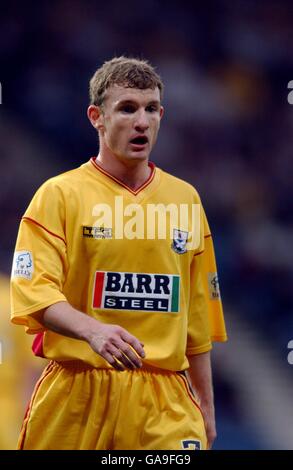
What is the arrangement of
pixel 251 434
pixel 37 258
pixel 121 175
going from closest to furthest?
pixel 37 258
pixel 121 175
pixel 251 434

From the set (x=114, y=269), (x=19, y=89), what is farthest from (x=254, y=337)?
(x=114, y=269)

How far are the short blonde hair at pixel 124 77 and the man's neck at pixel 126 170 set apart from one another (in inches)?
7.4

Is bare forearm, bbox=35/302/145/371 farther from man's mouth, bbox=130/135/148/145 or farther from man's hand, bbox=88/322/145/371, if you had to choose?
man's mouth, bbox=130/135/148/145

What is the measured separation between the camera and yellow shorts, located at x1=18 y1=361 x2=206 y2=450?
117 inches

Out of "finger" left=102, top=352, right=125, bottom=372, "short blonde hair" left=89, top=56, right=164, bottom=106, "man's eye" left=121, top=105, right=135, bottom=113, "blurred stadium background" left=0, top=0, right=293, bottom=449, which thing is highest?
"blurred stadium background" left=0, top=0, right=293, bottom=449

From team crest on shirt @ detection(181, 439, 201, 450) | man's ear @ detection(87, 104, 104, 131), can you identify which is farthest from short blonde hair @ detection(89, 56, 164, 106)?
team crest on shirt @ detection(181, 439, 201, 450)

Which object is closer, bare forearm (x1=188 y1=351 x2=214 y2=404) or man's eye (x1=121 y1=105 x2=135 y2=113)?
man's eye (x1=121 y1=105 x2=135 y2=113)

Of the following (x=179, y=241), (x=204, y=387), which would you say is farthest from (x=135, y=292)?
(x=204, y=387)

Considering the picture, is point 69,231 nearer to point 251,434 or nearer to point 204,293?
point 204,293

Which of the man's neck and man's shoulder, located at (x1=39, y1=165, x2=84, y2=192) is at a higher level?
the man's neck

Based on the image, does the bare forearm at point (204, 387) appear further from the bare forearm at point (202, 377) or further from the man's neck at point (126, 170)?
the man's neck at point (126, 170)

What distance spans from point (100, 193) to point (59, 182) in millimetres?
134

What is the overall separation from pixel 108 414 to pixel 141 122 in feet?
2.95

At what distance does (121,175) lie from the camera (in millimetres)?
3160
